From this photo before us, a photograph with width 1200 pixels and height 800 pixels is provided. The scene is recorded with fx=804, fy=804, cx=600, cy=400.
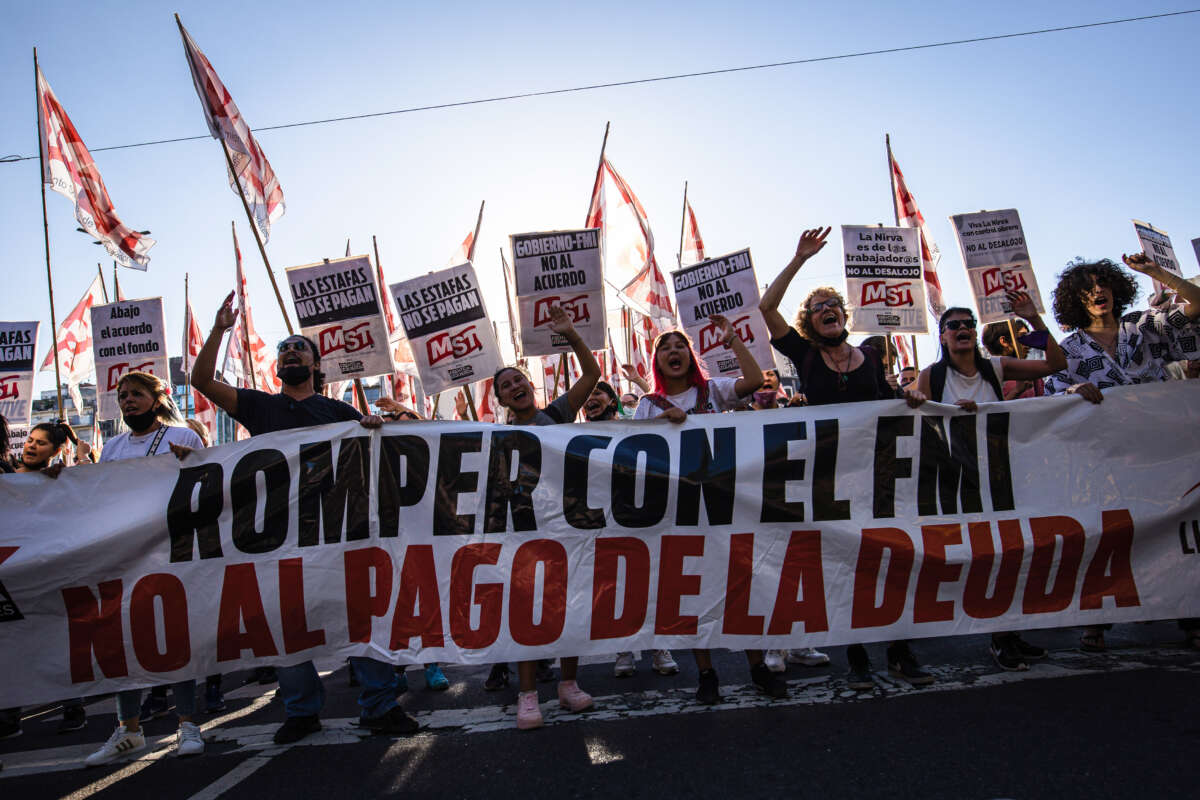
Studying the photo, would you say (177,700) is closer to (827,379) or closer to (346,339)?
(346,339)

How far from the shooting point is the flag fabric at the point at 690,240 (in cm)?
1358

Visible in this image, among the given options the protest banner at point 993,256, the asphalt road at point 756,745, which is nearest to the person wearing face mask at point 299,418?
the asphalt road at point 756,745

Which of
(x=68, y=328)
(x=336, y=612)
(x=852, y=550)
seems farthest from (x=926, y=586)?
(x=68, y=328)

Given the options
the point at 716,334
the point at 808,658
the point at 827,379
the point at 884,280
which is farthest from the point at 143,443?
the point at 884,280

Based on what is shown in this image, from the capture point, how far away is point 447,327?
22.5 feet

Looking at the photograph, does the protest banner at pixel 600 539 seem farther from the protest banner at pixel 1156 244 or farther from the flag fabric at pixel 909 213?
the flag fabric at pixel 909 213

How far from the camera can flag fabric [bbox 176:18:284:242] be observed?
6.89 metres

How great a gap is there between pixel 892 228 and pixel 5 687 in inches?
323

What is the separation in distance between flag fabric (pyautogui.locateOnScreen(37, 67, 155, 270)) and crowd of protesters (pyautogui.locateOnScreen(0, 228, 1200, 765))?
452cm

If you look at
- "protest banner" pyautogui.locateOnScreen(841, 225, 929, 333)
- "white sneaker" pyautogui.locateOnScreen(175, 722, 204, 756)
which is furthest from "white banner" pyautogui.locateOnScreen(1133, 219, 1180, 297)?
"white sneaker" pyautogui.locateOnScreen(175, 722, 204, 756)

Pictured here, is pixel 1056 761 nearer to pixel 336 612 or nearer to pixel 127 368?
pixel 336 612

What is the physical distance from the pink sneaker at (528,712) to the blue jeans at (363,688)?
0.63 metres

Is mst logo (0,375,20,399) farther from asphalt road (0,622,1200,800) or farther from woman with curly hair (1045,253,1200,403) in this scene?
woman with curly hair (1045,253,1200,403)

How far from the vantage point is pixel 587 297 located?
22.0 ft
